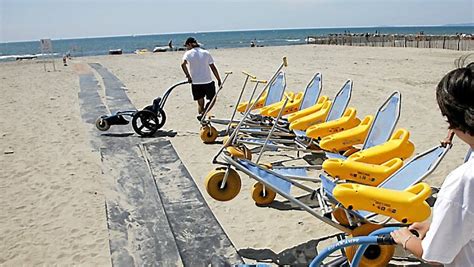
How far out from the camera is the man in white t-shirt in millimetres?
7582

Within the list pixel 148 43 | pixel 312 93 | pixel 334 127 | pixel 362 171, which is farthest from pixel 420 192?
pixel 148 43

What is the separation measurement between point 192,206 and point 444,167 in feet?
9.87

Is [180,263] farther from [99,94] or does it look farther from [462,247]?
[99,94]

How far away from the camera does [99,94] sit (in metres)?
12.3

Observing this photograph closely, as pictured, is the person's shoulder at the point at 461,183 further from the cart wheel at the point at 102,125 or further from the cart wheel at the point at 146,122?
the cart wheel at the point at 102,125

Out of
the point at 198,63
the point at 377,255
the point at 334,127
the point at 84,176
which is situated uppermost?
the point at 198,63

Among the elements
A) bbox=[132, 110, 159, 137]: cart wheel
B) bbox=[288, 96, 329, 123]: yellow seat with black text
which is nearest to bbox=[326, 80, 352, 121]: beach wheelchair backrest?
bbox=[288, 96, 329, 123]: yellow seat with black text

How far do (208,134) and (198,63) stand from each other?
1446 mm

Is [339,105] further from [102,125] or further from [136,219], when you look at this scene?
[102,125]

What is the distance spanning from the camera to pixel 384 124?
4312 millimetres

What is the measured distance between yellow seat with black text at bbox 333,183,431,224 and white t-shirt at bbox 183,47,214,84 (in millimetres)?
5289

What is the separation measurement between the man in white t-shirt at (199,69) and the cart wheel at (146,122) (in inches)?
36.9

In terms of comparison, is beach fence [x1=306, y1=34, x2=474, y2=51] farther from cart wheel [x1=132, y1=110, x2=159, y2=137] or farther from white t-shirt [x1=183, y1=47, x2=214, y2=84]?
cart wheel [x1=132, y1=110, x2=159, y2=137]

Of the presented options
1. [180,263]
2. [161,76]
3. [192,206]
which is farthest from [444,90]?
[161,76]
